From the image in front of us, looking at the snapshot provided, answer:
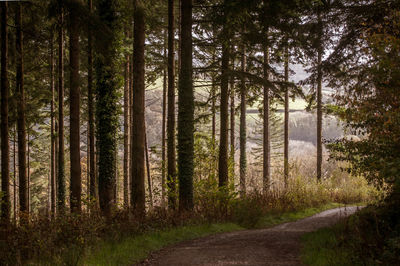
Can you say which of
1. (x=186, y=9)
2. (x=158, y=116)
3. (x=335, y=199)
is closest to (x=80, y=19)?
(x=186, y=9)

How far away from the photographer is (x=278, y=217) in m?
10.8

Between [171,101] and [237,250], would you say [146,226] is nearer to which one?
[237,250]

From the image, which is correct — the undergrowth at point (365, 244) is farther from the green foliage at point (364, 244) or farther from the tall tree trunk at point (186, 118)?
the tall tree trunk at point (186, 118)

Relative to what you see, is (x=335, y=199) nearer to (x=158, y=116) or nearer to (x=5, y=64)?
(x=5, y=64)

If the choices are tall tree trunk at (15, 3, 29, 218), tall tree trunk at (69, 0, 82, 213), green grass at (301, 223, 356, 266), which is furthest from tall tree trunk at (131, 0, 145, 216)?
green grass at (301, 223, 356, 266)

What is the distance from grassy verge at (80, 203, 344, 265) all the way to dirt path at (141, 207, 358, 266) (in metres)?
0.30

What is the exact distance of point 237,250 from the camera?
20.5ft

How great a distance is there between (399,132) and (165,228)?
5865 mm

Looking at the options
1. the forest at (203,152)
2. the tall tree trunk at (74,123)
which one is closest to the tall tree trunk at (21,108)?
the forest at (203,152)

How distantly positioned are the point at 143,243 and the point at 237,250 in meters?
2.13

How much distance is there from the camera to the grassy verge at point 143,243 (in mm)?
5641

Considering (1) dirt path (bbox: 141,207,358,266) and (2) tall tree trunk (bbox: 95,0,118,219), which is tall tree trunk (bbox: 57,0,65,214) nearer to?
(2) tall tree trunk (bbox: 95,0,118,219)

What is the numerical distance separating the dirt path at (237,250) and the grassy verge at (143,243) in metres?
0.30

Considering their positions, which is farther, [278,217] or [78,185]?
[278,217]
